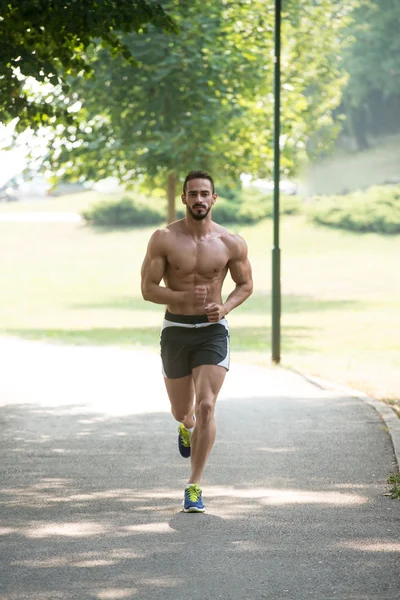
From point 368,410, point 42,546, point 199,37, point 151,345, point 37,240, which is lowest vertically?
point 37,240

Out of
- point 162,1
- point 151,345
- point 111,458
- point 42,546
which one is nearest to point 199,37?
point 162,1

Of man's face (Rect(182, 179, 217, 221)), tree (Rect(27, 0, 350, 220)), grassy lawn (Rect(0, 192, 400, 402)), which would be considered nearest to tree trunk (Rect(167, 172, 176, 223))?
tree (Rect(27, 0, 350, 220))

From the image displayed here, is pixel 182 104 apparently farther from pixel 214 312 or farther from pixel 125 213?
pixel 125 213

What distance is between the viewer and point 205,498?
28.8ft

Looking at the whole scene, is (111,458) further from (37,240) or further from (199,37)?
(37,240)

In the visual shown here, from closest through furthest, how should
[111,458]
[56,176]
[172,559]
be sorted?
1. [172,559]
2. [111,458]
3. [56,176]

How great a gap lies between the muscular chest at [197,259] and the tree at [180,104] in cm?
1795

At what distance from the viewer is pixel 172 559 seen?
22.7 feet

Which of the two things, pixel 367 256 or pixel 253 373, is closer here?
pixel 253 373

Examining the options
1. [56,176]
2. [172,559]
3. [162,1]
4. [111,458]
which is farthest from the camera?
[56,176]

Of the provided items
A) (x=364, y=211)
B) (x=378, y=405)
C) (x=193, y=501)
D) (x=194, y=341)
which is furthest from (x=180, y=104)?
(x=364, y=211)

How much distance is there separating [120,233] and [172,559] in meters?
59.9

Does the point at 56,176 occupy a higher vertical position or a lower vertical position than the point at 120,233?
higher

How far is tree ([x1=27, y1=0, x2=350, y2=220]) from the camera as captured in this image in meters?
28.9
